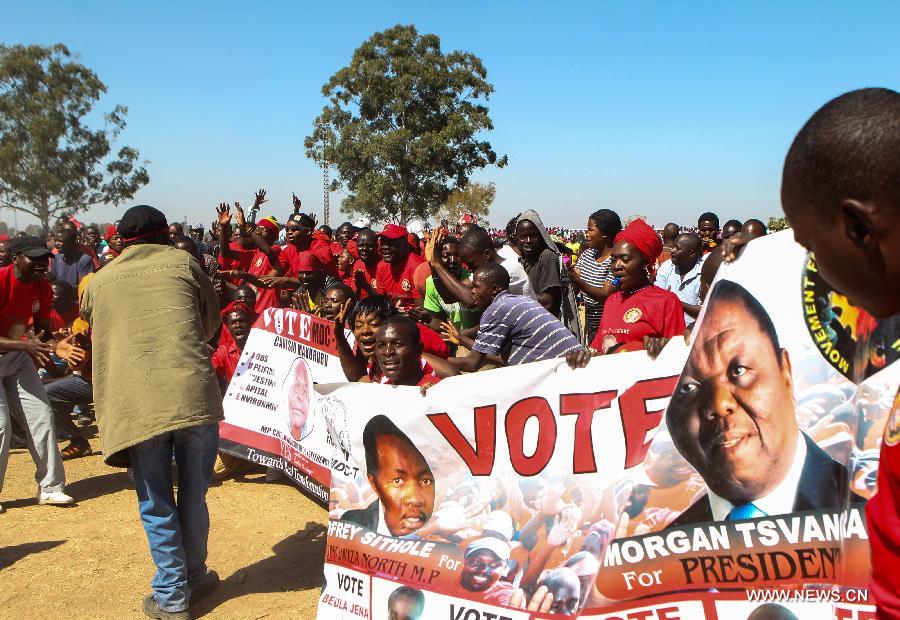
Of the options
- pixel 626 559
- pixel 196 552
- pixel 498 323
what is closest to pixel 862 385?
pixel 626 559

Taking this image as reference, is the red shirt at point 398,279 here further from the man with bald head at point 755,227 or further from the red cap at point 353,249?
the man with bald head at point 755,227

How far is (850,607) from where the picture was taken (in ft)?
7.75

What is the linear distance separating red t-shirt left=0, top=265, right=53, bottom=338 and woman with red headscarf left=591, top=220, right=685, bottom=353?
4.36 m

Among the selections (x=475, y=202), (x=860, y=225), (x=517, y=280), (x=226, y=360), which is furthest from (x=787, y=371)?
(x=475, y=202)

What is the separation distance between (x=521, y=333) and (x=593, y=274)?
155 centimetres

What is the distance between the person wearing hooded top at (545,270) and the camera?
643cm

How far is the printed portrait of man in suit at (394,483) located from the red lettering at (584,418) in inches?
29.3

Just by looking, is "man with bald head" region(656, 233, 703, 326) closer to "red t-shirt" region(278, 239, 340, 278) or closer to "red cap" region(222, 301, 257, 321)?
"red t-shirt" region(278, 239, 340, 278)

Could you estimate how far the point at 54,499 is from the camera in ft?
19.4

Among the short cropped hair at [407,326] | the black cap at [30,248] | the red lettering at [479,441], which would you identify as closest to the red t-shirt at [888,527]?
the red lettering at [479,441]

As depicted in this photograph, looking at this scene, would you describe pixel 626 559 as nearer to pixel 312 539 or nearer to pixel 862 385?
pixel 862 385

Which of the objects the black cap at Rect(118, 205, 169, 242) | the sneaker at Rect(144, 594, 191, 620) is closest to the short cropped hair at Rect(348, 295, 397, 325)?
the black cap at Rect(118, 205, 169, 242)

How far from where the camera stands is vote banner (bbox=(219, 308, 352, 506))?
5.48 meters

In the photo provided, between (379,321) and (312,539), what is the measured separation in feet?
5.17
